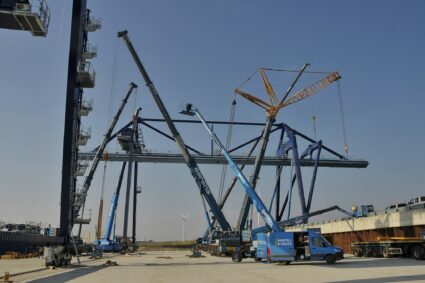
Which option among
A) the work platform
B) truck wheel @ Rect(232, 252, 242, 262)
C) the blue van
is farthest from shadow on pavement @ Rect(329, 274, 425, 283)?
the work platform

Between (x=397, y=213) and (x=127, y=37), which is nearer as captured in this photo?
(x=397, y=213)

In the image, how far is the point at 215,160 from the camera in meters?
88.2

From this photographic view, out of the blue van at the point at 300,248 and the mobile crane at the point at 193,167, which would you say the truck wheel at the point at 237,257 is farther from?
the mobile crane at the point at 193,167

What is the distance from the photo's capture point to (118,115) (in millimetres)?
85625

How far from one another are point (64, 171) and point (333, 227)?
32.9 m

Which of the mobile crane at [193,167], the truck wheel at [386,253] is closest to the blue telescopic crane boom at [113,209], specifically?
the mobile crane at [193,167]

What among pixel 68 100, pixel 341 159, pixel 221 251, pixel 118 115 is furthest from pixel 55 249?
pixel 341 159

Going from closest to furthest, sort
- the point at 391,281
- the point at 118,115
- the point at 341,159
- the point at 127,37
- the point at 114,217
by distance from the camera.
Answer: the point at 391,281
the point at 127,37
the point at 114,217
the point at 118,115
the point at 341,159

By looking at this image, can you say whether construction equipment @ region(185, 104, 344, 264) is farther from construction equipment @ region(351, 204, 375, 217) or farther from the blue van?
construction equipment @ region(351, 204, 375, 217)

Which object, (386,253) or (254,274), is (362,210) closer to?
(386,253)

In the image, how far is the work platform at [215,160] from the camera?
275 feet

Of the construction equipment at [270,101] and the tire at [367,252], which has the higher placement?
the construction equipment at [270,101]

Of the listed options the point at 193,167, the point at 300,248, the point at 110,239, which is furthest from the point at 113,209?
the point at 300,248

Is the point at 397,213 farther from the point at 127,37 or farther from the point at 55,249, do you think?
the point at 127,37
